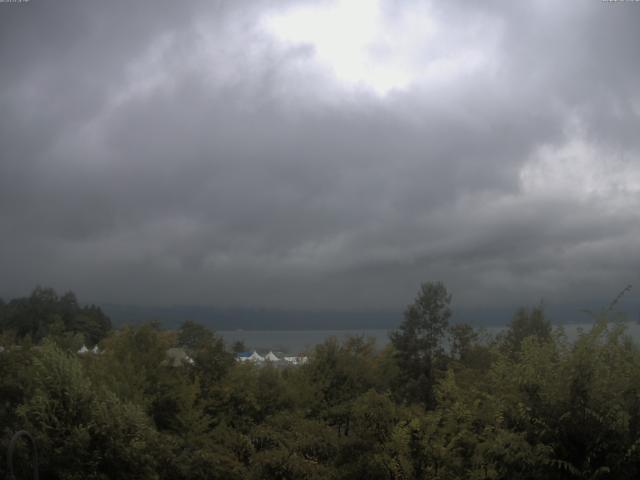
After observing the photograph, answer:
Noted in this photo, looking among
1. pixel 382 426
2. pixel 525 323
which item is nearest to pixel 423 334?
pixel 525 323

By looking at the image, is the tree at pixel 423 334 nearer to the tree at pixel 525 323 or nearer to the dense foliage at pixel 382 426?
the tree at pixel 525 323

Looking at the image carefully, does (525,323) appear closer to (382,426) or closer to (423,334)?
(423,334)

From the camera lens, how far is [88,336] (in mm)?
Result: 118188

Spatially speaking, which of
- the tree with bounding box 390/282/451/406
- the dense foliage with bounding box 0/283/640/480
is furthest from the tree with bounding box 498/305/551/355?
the dense foliage with bounding box 0/283/640/480

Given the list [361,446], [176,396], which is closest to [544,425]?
[361,446]

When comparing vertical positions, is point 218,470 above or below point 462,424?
below

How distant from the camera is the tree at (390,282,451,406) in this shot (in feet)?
165

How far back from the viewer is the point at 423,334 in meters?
51.8

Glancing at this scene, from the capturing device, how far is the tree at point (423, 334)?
50375 millimetres

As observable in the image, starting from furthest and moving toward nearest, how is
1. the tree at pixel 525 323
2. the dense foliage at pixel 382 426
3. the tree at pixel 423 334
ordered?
the tree at pixel 423 334 < the tree at pixel 525 323 < the dense foliage at pixel 382 426

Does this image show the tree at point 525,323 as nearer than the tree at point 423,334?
Yes

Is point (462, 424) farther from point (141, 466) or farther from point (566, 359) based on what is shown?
point (141, 466)

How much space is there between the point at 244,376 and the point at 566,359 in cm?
2365

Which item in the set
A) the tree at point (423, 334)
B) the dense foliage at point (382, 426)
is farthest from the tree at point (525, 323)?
the dense foliage at point (382, 426)
